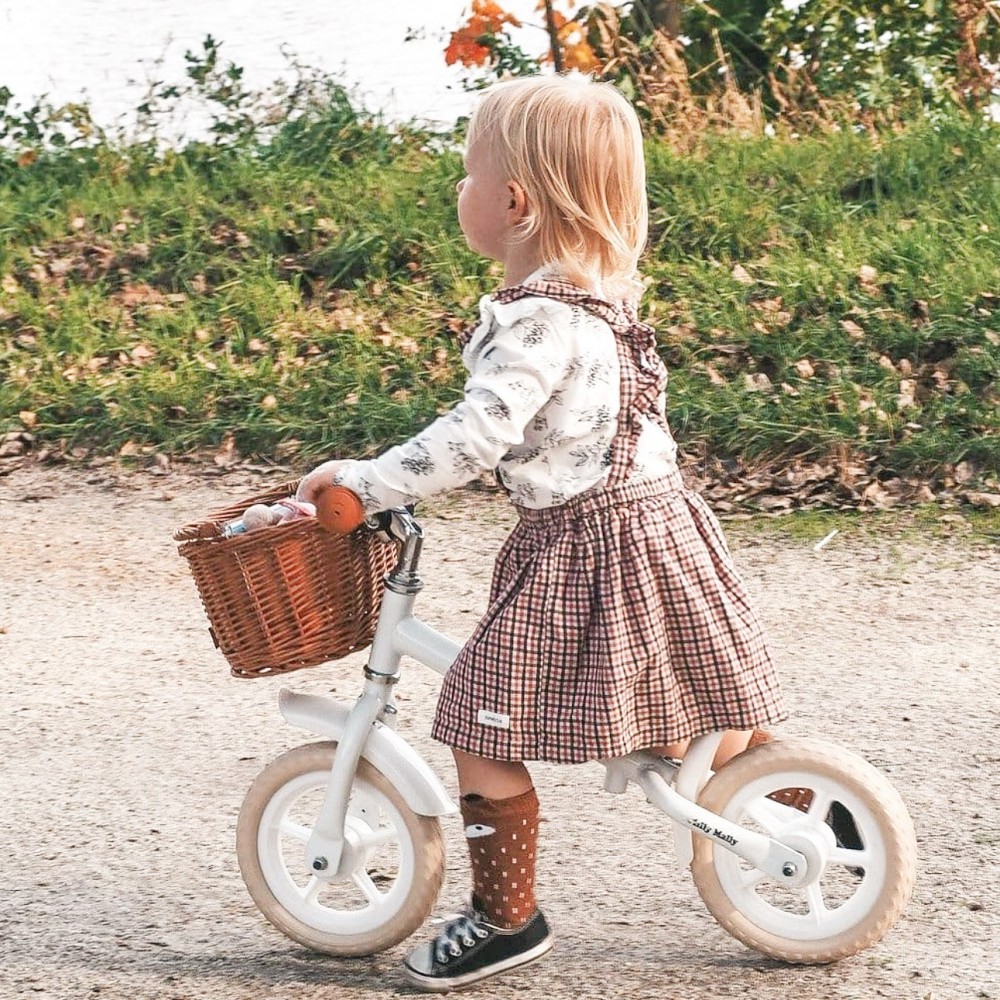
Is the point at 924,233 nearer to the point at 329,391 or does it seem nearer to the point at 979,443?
the point at 979,443

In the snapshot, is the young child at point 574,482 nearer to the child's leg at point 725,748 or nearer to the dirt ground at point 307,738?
the child's leg at point 725,748

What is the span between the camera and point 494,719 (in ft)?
9.18

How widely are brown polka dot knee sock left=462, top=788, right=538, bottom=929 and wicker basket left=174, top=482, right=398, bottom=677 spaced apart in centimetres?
35

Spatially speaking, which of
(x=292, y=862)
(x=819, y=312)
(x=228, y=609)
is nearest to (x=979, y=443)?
(x=819, y=312)

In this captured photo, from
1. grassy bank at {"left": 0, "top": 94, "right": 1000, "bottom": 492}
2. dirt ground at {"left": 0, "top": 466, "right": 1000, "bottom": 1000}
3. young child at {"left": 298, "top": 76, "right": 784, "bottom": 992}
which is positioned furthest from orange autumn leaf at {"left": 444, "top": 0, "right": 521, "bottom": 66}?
young child at {"left": 298, "top": 76, "right": 784, "bottom": 992}

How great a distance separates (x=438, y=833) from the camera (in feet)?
9.80

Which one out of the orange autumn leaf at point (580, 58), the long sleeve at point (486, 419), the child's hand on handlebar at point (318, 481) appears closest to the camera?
the long sleeve at point (486, 419)

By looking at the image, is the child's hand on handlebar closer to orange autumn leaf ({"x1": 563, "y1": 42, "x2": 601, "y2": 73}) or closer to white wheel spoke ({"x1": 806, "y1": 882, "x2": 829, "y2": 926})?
white wheel spoke ({"x1": 806, "y1": 882, "x2": 829, "y2": 926})

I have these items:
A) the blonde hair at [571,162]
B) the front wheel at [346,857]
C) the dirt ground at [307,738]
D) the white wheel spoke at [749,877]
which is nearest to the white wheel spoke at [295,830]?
the front wheel at [346,857]

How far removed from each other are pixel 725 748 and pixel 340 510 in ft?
2.50

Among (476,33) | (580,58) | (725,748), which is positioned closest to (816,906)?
(725,748)

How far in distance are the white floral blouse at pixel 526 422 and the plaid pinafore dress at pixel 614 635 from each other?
3 centimetres

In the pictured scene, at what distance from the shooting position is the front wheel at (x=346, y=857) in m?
2.99

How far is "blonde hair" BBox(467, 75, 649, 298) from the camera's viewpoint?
2.72m
